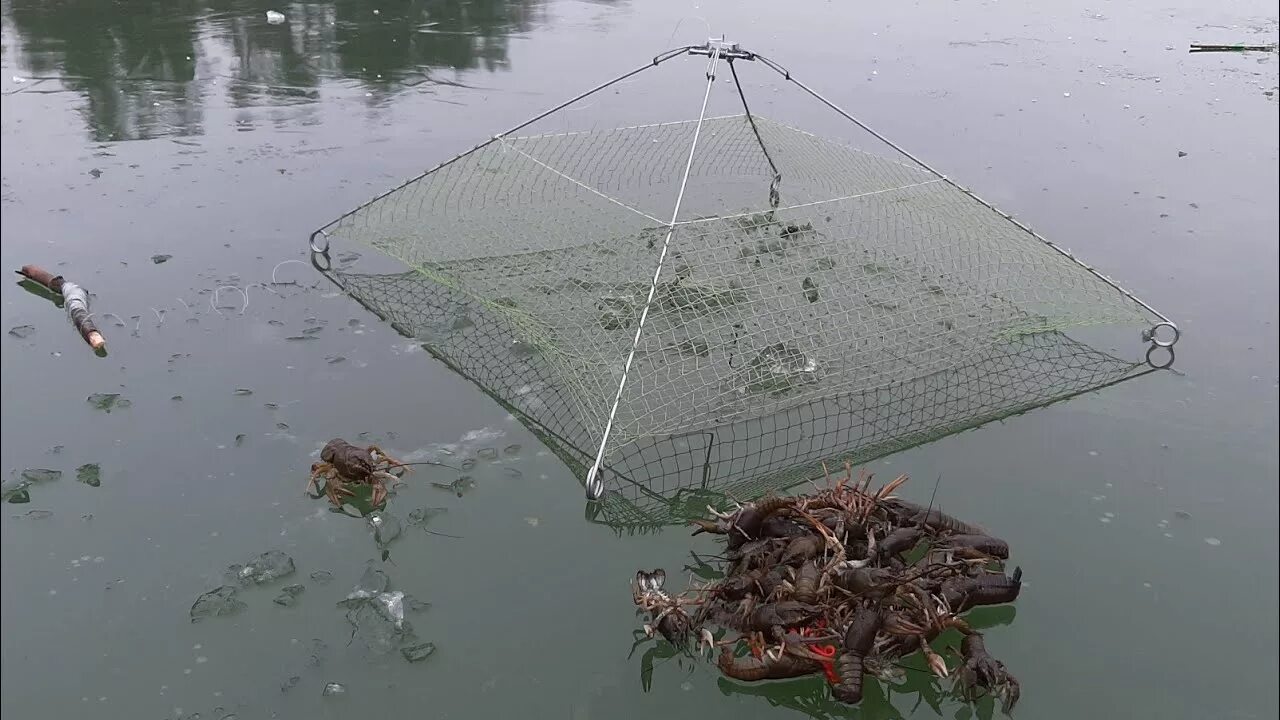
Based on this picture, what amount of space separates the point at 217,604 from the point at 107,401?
5.19 feet

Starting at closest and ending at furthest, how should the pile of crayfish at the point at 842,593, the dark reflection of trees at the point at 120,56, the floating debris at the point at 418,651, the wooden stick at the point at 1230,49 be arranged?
the pile of crayfish at the point at 842,593 < the floating debris at the point at 418,651 < the dark reflection of trees at the point at 120,56 < the wooden stick at the point at 1230,49

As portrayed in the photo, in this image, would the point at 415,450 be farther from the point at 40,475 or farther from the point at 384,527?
the point at 40,475

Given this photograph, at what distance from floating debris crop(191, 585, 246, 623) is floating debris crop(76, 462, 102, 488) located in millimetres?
927

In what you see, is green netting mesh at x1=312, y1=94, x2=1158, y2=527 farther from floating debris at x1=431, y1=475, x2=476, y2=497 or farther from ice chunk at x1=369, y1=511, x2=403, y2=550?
ice chunk at x1=369, y1=511, x2=403, y2=550

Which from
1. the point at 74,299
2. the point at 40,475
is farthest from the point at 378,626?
the point at 74,299

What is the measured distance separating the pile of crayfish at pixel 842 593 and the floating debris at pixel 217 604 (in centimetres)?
142

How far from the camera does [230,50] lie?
32.0 ft

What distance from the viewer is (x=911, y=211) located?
5.93m

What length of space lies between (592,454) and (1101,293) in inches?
116

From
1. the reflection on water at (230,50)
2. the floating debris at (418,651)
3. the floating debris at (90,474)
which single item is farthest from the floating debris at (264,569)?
the reflection on water at (230,50)

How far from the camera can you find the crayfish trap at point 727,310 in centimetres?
411

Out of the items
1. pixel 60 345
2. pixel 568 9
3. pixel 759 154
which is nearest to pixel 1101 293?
pixel 759 154

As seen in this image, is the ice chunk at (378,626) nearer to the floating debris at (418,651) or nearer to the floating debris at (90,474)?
the floating debris at (418,651)

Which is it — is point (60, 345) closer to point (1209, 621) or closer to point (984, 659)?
point (984, 659)
